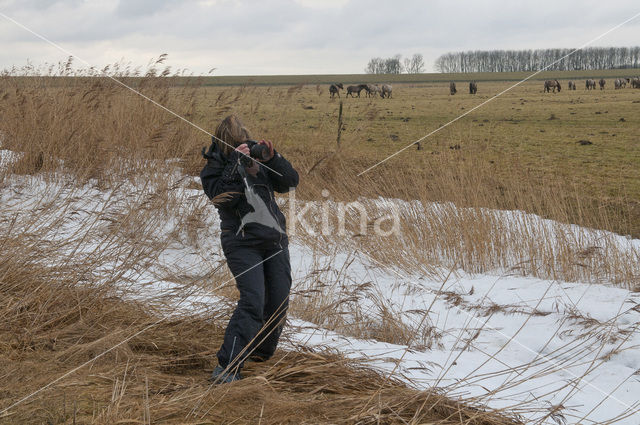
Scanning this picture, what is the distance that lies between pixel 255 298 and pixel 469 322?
241 cm

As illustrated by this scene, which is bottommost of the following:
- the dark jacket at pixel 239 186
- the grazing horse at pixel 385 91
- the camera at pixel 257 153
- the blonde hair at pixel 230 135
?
the dark jacket at pixel 239 186

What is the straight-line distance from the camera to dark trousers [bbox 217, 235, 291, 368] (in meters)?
3.05

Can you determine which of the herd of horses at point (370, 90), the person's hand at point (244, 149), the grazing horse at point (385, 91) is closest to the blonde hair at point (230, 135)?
the person's hand at point (244, 149)

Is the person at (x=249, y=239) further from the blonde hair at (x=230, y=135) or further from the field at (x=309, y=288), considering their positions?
the field at (x=309, y=288)

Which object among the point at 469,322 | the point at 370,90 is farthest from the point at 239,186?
the point at 370,90

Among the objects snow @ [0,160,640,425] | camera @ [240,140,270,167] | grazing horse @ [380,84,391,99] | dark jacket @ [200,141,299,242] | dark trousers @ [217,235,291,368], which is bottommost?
snow @ [0,160,640,425]

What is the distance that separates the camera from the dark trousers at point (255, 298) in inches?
120

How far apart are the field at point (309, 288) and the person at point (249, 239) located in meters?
0.15

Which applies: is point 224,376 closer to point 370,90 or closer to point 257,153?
point 257,153

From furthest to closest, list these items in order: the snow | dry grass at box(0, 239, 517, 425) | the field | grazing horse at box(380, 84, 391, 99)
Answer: grazing horse at box(380, 84, 391, 99)
the snow
the field
dry grass at box(0, 239, 517, 425)

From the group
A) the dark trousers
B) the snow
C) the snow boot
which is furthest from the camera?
the snow boot

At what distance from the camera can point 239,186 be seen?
127 inches

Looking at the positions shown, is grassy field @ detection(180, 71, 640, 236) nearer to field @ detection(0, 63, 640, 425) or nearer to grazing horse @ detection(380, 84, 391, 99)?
field @ detection(0, 63, 640, 425)

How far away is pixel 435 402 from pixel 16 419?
1.84m
